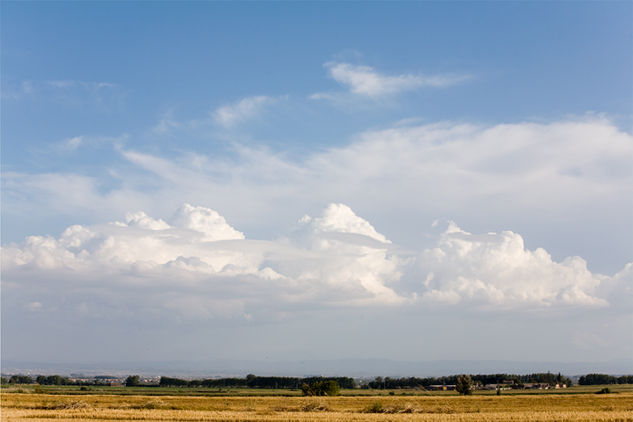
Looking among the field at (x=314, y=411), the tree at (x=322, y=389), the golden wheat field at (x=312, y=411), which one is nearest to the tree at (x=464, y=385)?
the tree at (x=322, y=389)

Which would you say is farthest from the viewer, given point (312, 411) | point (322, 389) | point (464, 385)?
point (464, 385)

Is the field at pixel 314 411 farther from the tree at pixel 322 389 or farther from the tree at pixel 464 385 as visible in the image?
the tree at pixel 464 385

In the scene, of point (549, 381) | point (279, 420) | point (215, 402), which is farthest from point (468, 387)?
Answer: point (549, 381)

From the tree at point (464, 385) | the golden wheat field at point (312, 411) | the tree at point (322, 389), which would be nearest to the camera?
the golden wheat field at point (312, 411)

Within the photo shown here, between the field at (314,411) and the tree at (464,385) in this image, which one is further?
the tree at (464,385)

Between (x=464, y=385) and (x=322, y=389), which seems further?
(x=464, y=385)

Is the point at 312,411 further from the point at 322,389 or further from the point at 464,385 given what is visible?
the point at 464,385

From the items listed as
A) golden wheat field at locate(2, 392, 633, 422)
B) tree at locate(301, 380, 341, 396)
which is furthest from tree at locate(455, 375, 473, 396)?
golden wheat field at locate(2, 392, 633, 422)

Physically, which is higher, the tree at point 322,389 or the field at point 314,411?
the field at point 314,411

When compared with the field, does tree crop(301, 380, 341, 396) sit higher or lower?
lower

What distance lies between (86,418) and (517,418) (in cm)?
3547

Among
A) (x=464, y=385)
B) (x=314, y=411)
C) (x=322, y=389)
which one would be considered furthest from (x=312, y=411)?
(x=464, y=385)

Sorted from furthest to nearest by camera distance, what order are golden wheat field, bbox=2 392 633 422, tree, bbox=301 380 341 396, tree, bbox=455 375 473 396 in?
tree, bbox=455 375 473 396
tree, bbox=301 380 341 396
golden wheat field, bbox=2 392 633 422

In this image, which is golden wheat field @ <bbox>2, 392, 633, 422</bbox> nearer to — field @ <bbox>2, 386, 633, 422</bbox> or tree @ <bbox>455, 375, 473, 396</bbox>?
field @ <bbox>2, 386, 633, 422</bbox>
